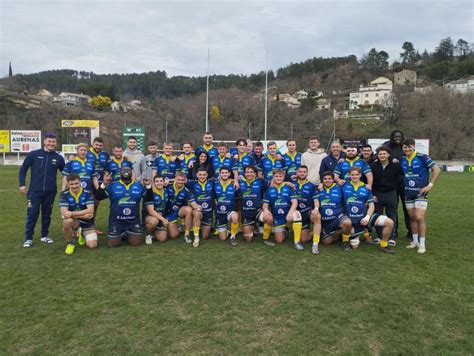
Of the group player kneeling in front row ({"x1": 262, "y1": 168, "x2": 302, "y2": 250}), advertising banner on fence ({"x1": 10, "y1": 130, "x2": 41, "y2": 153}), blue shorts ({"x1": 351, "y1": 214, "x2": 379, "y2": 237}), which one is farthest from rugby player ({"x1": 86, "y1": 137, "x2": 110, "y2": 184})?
advertising banner on fence ({"x1": 10, "y1": 130, "x2": 41, "y2": 153})

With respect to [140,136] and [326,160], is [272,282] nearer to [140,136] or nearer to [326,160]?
[326,160]

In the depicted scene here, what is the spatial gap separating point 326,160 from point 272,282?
284 centimetres

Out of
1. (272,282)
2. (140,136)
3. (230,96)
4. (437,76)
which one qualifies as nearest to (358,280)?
(272,282)

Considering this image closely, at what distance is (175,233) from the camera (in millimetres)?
5980

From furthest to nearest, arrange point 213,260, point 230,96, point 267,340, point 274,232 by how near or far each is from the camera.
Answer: point 230,96 → point 274,232 → point 213,260 → point 267,340

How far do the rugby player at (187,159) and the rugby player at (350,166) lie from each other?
274 centimetres

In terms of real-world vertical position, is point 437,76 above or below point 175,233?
above

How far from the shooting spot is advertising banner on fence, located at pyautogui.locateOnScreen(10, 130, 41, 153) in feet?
101

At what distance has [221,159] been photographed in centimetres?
655

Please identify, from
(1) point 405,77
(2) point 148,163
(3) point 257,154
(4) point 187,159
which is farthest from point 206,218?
(1) point 405,77

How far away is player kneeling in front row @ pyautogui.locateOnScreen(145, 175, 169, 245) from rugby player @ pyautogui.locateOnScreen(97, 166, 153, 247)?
0.64 feet

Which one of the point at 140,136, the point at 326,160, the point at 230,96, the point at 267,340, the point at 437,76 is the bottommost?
the point at 267,340

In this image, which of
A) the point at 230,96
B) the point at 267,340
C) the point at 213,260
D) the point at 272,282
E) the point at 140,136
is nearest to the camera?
the point at 267,340

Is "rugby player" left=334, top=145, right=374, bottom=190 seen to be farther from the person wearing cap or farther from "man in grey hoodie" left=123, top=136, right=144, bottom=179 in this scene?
the person wearing cap
